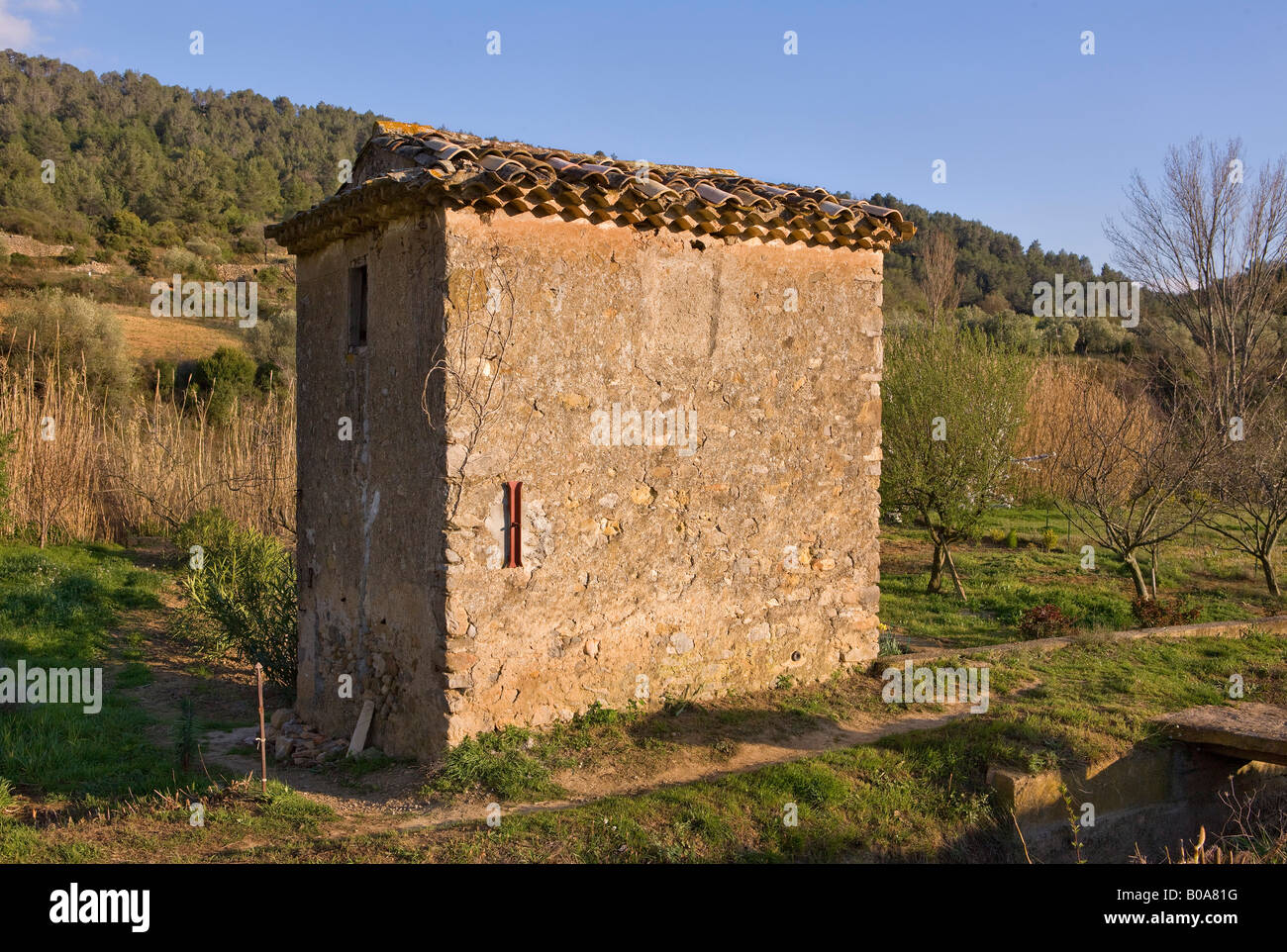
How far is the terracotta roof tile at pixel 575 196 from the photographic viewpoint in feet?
19.4

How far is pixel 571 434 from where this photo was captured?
21.0 feet

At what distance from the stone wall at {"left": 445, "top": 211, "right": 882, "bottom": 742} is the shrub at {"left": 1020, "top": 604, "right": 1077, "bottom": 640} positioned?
2831 millimetres

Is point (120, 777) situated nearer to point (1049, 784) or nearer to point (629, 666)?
point (629, 666)

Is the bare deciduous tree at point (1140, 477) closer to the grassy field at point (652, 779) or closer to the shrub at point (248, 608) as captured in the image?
the grassy field at point (652, 779)

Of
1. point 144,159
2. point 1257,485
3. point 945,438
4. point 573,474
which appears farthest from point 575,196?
point 144,159

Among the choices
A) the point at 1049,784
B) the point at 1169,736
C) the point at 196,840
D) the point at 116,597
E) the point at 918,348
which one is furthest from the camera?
the point at 918,348

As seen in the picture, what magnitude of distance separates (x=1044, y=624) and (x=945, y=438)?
3082 millimetres

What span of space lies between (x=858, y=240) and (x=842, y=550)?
2.40 metres

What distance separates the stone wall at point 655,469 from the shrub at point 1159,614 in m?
4.16

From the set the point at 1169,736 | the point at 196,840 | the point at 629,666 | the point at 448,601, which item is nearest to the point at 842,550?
the point at 629,666

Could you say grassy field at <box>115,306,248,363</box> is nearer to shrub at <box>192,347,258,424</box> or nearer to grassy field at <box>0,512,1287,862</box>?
shrub at <box>192,347,258,424</box>

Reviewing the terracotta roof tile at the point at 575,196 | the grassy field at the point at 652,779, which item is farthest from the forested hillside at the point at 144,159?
the terracotta roof tile at the point at 575,196

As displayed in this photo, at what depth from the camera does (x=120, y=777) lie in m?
6.48

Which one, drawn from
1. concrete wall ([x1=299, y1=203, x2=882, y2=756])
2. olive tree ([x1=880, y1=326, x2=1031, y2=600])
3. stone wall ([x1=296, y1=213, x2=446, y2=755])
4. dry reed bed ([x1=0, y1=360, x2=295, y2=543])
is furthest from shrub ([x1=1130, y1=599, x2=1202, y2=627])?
dry reed bed ([x1=0, y1=360, x2=295, y2=543])
